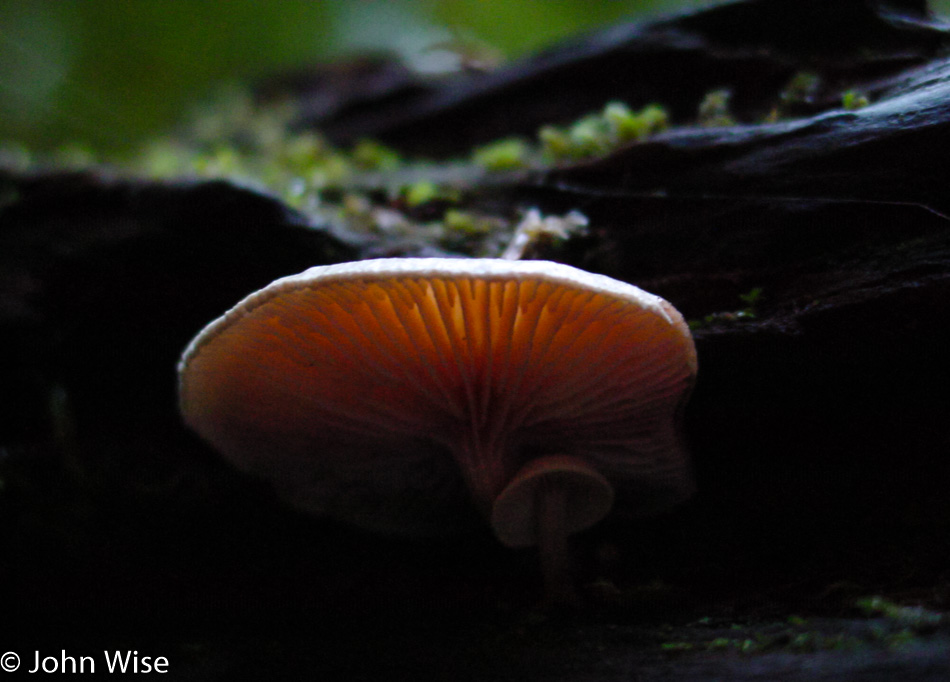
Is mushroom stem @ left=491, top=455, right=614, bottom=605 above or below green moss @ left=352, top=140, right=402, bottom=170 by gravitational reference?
below

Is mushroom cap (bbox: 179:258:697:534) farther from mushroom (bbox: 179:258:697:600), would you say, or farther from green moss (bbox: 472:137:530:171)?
green moss (bbox: 472:137:530:171)

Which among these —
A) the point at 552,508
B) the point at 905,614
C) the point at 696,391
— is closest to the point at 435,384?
the point at 552,508

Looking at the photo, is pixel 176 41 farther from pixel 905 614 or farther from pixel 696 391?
pixel 905 614

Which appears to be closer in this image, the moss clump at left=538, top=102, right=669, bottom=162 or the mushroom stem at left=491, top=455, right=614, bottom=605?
the mushroom stem at left=491, top=455, right=614, bottom=605

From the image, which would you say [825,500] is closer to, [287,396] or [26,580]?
[287,396]

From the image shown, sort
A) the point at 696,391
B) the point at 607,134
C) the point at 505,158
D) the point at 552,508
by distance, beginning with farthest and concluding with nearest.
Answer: the point at 505,158, the point at 607,134, the point at 696,391, the point at 552,508

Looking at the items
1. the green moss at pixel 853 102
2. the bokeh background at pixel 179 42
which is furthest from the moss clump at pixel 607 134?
the bokeh background at pixel 179 42

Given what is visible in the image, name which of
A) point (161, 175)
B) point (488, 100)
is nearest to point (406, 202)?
point (161, 175)

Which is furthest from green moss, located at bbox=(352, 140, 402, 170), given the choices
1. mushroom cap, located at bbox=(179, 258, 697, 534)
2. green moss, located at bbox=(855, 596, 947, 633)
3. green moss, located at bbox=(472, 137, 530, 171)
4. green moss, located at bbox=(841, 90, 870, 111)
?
green moss, located at bbox=(855, 596, 947, 633)

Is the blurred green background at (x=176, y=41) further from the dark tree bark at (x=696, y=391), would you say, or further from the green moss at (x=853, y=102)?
the green moss at (x=853, y=102)
